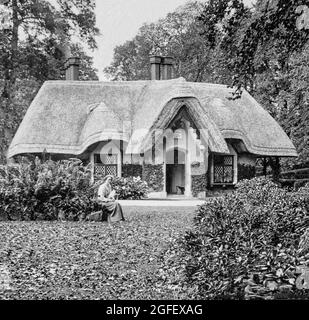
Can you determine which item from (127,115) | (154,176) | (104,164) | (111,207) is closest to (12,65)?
(111,207)

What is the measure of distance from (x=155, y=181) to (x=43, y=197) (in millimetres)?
6187

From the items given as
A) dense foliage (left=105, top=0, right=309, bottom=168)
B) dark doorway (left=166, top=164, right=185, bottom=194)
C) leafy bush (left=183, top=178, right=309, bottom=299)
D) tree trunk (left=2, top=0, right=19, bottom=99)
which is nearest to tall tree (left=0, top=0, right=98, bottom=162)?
tree trunk (left=2, top=0, right=19, bottom=99)

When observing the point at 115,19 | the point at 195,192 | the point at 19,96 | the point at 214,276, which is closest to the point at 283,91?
the point at 195,192

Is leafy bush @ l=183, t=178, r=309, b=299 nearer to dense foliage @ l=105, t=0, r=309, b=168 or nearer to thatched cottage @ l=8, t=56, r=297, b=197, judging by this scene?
dense foliage @ l=105, t=0, r=309, b=168

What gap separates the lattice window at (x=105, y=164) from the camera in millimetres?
20495

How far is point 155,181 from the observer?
20.1 metres

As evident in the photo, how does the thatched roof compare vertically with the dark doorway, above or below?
above

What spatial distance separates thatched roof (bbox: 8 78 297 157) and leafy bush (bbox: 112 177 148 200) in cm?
196

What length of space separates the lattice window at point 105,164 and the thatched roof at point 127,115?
703 mm

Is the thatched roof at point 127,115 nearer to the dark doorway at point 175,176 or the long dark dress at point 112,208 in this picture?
the dark doorway at point 175,176

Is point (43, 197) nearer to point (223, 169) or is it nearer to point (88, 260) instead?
point (88, 260)

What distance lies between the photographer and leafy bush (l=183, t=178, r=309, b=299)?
5770 mm

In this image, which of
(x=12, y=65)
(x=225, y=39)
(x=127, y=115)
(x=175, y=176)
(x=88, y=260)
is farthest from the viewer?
(x=127, y=115)
